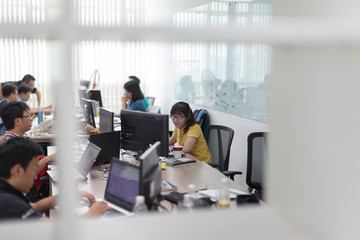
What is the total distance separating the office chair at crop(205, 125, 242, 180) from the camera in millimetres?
3848

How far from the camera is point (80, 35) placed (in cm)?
62

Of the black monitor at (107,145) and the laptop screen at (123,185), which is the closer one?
the laptop screen at (123,185)

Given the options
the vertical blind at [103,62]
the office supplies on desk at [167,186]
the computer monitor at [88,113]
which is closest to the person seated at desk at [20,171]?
the office supplies on desk at [167,186]

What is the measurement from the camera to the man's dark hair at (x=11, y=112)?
12.2 ft

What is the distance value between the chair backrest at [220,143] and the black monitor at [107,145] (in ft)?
3.28

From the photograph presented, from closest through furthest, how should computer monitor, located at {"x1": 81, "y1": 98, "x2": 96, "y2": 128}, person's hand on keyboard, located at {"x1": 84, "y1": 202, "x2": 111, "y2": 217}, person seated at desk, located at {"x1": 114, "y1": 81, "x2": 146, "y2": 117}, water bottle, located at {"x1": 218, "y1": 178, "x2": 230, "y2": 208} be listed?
person's hand on keyboard, located at {"x1": 84, "y1": 202, "x2": 111, "y2": 217} < water bottle, located at {"x1": 218, "y1": 178, "x2": 230, "y2": 208} < computer monitor, located at {"x1": 81, "y1": 98, "x2": 96, "y2": 128} < person seated at desk, located at {"x1": 114, "y1": 81, "x2": 146, "y2": 117}

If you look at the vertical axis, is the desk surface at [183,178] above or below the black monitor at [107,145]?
below

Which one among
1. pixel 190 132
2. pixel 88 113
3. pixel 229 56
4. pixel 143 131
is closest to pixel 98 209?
pixel 143 131

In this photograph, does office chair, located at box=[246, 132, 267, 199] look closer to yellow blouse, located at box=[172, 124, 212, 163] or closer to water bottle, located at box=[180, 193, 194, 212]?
yellow blouse, located at box=[172, 124, 212, 163]

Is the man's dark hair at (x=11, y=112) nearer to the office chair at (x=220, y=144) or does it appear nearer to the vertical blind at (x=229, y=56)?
the vertical blind at (x=229, y=56)

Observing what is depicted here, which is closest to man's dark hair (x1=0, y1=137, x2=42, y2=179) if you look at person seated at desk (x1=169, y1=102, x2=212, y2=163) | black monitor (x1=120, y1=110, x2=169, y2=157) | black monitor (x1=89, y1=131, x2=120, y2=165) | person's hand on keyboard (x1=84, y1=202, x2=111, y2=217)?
person's hand on keyboard (x1=84, y1=202, x2=111, y2=217)

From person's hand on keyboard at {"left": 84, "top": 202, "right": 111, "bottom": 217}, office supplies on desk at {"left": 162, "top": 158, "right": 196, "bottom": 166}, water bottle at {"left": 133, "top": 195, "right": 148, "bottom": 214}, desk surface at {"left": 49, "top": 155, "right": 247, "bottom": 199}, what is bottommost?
desk surface at {"left": 49, "top": 155, "right": 247, "bottom": 199}

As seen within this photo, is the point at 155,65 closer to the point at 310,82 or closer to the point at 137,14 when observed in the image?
the point at 137,14

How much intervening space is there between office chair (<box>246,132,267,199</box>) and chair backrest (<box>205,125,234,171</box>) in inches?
12.0
